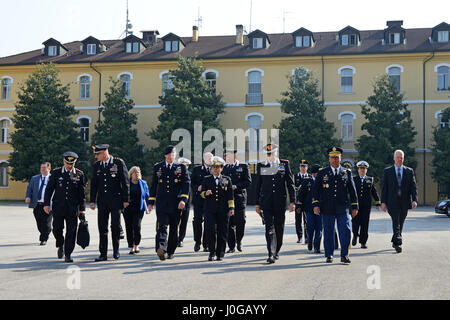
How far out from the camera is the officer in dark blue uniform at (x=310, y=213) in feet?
39.5

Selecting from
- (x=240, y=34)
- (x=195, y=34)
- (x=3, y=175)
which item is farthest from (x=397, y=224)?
(x=3, y=175)

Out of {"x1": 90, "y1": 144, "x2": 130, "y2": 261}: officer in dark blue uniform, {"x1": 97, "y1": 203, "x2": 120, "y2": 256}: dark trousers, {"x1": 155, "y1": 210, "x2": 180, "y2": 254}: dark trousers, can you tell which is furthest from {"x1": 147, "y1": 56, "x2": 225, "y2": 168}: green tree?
{"x1": 97, "y1": 203, "x2": 120, "y2": 256}: dark trousers

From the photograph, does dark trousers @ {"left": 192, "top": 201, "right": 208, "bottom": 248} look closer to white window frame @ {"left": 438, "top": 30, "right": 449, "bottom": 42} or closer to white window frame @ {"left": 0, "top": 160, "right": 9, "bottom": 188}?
white window frame @ {"left": 438, "top": 30, "right": 449, "bottom": 42}

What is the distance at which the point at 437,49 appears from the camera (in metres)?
42.8

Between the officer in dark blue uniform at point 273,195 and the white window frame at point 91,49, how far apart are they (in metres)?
42.4

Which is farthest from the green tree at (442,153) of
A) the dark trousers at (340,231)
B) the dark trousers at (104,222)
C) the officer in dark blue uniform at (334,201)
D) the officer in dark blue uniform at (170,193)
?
the dark trousers at (104,222)

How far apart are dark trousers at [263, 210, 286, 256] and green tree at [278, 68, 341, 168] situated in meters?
29.8

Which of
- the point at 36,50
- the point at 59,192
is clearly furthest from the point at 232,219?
the point at 36,50

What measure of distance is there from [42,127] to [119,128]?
A: 20.4 feet

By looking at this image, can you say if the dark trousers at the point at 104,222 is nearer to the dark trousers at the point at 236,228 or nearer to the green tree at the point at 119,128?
the dark trousers at the point at 236,228

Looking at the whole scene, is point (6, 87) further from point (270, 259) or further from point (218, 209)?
point (270, 259)

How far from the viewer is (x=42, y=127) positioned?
44094 millimetres
